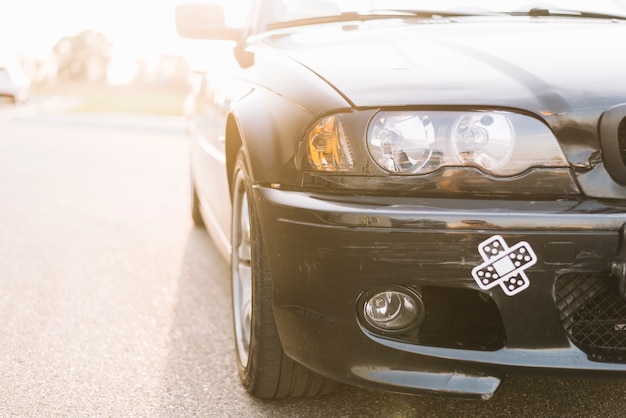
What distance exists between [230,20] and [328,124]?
7.49 ft

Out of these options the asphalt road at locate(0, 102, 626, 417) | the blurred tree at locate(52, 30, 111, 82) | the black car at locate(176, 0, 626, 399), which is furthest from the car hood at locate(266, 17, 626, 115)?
the blurred tree at locate(52, 30, 111, 82)

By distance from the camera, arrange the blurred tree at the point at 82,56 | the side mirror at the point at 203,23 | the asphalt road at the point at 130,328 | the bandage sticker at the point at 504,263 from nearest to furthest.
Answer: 1. the bandage sticker at the point at 504,263
2. the asphalt road at the point at 130,328
3. the side mirror at the point at 203,23
4. the blurred tree at the point at 82,56

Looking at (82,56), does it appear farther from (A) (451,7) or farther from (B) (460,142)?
(B) (460,142)

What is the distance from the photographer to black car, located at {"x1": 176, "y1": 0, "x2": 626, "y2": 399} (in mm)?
2061

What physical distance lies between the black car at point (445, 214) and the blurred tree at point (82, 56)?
49.2 metres

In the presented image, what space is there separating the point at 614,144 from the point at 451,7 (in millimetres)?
1251

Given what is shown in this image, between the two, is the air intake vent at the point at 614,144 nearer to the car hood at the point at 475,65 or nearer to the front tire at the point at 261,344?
the car hood at the point at 475,65

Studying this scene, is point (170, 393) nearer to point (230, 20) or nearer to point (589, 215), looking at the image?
point (589, 215)

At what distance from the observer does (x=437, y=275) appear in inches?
81.9

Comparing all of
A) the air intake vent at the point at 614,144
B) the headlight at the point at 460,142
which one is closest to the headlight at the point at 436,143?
the headlight at the point at 460,142

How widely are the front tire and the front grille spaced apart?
0.81 meters

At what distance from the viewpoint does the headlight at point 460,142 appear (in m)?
2.12

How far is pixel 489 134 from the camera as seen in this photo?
2.14 metres

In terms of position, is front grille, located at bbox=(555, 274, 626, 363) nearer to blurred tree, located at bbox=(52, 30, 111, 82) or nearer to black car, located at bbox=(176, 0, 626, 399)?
black car, located at bbox=(176, 0, 626, 399)
